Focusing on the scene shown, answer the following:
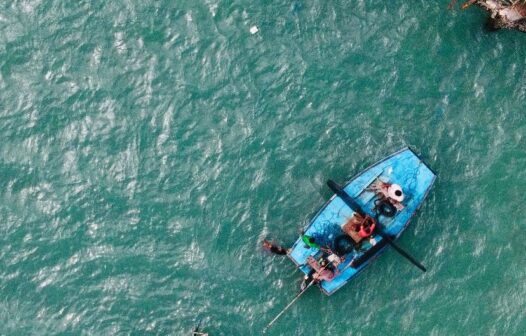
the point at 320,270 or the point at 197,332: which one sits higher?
the point at 320,270

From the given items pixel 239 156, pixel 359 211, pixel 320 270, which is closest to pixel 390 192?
pixel 359 211

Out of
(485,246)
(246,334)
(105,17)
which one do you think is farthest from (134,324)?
(485,246)

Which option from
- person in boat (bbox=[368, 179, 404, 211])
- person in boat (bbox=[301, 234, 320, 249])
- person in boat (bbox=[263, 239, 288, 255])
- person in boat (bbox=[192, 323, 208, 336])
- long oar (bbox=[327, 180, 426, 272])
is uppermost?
person in boat (bbox=[368, 179, 404, 211])

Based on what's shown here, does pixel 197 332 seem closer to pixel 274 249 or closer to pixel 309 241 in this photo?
pixel 274 249

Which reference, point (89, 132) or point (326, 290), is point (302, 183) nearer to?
point (326, 290)

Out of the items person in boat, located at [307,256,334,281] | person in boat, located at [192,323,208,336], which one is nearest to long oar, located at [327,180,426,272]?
person in boat, located at [307,256,334,281]

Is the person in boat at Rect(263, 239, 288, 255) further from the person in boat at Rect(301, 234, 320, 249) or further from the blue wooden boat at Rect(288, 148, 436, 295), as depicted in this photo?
the person in boat at Rect(301, 234, 320, 249)
